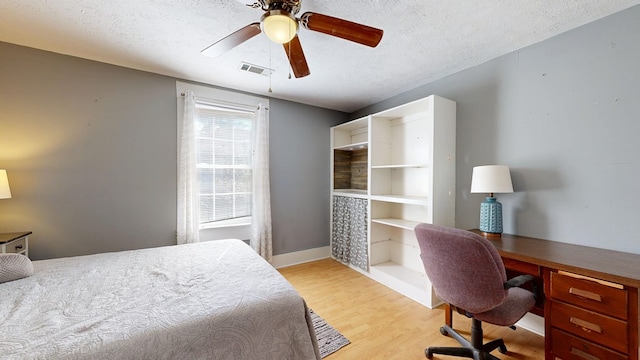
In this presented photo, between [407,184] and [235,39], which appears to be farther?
[407,184]

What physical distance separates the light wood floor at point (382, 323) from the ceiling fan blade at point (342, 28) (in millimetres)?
2100

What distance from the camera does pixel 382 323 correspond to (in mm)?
2016

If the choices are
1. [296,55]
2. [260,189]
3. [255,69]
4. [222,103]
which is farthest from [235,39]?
[260,189]

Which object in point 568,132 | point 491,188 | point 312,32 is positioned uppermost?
point 312,32

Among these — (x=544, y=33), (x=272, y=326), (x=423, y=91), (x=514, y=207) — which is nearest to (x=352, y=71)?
(x=423, y=91)

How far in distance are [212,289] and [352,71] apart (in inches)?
91.0

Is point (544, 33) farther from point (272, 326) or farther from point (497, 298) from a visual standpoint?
point (272, 326)

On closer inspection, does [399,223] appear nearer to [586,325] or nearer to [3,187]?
[586,325]

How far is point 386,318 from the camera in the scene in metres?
2.09

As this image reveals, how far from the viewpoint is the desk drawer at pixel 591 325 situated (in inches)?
46.1

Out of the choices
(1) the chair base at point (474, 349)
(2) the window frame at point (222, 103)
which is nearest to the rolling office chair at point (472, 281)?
(1) the chair base at point (474, 349)

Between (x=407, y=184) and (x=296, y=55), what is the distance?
6.84 feet

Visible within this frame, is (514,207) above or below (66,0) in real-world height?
below

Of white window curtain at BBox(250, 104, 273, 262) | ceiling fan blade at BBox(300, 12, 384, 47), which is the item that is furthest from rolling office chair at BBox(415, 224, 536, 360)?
white window curtain at BBox(250, 104, 273, 262)
